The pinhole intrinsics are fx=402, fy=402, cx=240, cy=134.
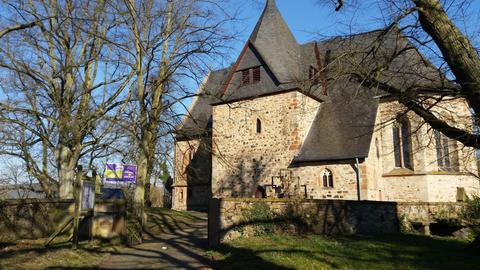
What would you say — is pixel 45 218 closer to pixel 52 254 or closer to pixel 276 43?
pixel 52 254

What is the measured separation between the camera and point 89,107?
14781 millimetres

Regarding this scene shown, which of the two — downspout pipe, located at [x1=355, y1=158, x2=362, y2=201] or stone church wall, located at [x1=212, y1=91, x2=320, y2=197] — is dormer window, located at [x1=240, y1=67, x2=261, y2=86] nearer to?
stone church wall, located at [x1=212, y1=91, x2=320, y2=197]

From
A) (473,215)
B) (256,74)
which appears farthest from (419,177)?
(256,74)

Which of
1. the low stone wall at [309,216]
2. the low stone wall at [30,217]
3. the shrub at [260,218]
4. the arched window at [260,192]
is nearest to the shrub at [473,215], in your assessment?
the low stone wall at [309,216]

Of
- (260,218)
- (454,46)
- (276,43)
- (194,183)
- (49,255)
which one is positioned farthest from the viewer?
(194,183)

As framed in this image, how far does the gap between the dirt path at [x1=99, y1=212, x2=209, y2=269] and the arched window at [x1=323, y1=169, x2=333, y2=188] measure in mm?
7095

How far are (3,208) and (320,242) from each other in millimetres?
7453

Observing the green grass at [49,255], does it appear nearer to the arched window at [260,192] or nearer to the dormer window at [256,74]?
the arched window at [260,192]

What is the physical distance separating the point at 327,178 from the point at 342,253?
40.7 feet

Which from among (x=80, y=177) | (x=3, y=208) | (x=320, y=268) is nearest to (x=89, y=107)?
(x=80, y=177)

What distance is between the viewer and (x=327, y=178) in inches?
800

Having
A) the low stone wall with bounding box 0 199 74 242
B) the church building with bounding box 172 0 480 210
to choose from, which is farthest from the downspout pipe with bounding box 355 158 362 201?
the low stone wall with bounding box 0 199 74 242

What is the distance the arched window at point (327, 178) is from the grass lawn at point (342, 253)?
31.7 ft

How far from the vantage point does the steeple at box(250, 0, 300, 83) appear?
2288 cm
